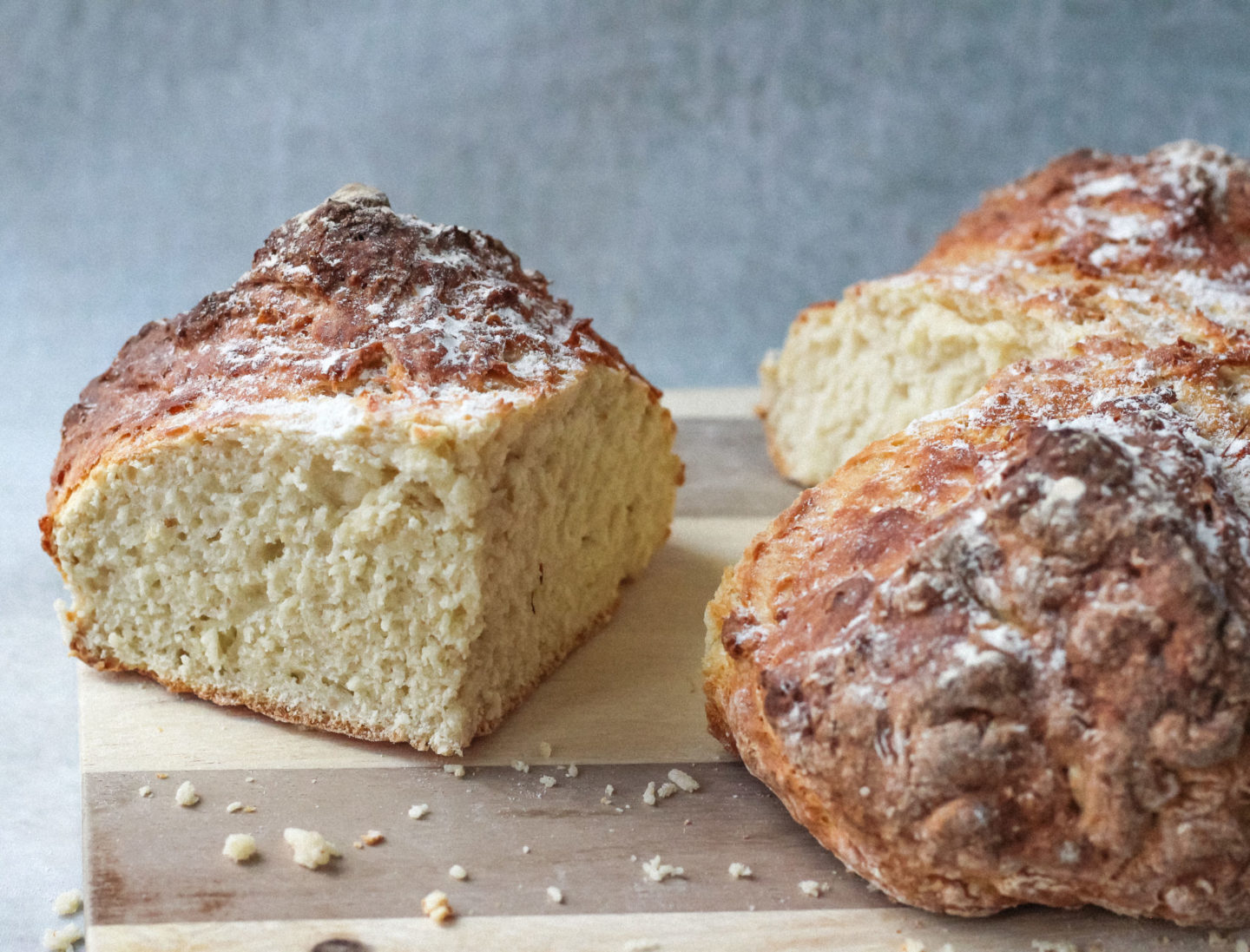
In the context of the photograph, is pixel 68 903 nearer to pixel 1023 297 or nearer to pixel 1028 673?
pixel 1028 673

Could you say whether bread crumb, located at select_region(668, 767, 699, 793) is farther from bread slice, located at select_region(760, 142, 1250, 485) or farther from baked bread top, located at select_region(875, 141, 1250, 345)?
baked bread top, located at select_region(875, 141, 1250, 345)

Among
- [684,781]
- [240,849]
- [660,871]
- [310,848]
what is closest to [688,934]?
[660,871]

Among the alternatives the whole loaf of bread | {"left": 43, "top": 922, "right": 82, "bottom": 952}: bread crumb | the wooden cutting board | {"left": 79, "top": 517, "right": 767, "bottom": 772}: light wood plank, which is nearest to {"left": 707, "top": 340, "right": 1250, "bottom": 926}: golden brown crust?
the whole loaf of bread

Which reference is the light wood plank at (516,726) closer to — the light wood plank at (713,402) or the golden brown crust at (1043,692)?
the golden brown crust at (1043,692)

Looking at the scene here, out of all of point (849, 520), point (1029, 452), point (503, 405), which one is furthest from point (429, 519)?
point (1029, 452)

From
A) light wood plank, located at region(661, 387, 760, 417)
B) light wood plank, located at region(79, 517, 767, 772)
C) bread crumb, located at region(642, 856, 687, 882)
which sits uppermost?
light wood plank, located at region(661, 387, 760, 417)

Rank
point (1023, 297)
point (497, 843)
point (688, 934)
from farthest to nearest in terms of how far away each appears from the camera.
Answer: point (1023, 297)
point (497, 843)
point (688, 934)
